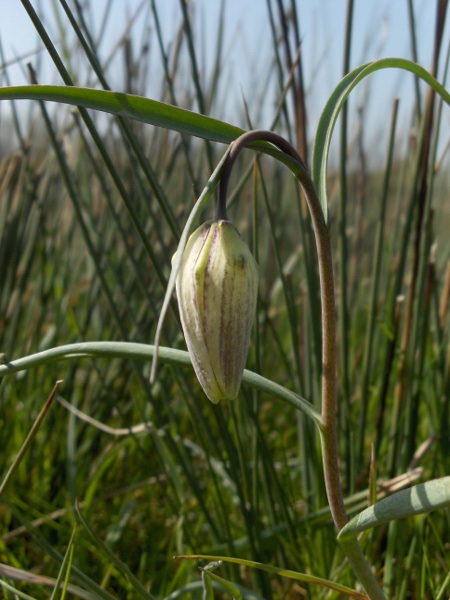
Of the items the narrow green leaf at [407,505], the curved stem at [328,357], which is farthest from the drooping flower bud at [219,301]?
the narrow green leaf at [407,505]

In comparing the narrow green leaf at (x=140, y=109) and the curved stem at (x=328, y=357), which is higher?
the narrow green leaf at (x=140, y=109)

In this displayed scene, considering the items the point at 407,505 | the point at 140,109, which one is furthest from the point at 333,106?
the point at 407,505

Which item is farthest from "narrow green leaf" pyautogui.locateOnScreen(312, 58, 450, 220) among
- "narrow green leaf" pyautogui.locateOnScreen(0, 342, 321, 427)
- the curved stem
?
"narrow green leaf" pyautogui.locateOnScreen(0, 342, 321, 427)

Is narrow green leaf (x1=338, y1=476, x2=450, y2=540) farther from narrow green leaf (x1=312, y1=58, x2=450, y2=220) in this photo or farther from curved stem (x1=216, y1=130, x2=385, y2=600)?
narrow green leaf (x1=312, y1=58, x2=450, y2=220)

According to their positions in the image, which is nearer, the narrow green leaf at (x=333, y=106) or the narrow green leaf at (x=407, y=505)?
the narrow green leaf at (x=407, y=505)

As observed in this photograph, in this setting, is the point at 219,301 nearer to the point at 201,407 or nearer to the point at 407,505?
the point at 407,505

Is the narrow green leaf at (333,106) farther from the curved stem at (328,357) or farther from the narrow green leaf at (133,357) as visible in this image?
the narrow green leaf at (133,357)

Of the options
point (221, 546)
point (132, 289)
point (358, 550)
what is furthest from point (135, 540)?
point (358, 550)

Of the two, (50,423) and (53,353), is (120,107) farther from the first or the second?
(50,423)

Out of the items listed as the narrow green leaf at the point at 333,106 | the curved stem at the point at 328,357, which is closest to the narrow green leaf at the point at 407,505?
the curved stem at the point at 328,357
